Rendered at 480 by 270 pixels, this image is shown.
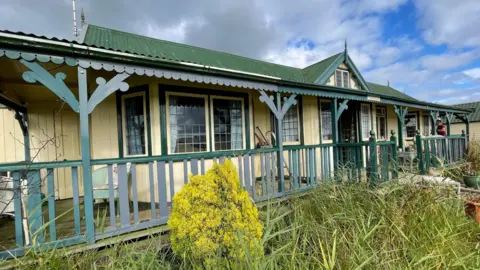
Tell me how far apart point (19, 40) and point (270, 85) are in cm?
391

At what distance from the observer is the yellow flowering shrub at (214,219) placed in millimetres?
2391

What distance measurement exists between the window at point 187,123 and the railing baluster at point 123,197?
6.40 ft

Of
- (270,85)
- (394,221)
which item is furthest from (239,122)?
(394,221)

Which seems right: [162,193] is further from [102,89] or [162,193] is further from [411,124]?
[411,124]

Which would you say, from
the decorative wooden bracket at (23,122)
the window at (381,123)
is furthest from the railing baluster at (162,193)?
the window at (381,123)

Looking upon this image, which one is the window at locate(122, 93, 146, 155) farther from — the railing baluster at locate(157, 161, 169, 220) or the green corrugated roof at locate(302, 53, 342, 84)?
the green corrugated roof at locate(302, 53, 342, 84)

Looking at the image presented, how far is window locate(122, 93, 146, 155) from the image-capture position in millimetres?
5410

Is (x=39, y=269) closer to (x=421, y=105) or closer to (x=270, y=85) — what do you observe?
(x=270, y=85)

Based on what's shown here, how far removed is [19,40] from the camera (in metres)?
2.74

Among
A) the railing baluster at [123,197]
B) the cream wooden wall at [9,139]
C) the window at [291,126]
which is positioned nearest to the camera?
the railing baluster at [123,197]

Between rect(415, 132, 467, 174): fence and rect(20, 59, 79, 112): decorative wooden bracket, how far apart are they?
8016 millimetres

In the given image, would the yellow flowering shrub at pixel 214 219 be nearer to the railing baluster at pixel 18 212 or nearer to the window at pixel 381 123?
the railing baluster at pixel 18 212

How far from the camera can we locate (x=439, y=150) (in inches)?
320

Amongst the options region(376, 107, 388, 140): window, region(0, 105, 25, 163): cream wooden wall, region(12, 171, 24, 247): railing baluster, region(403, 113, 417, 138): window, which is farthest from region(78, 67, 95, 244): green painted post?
region(403, 113, 417, 138): window
